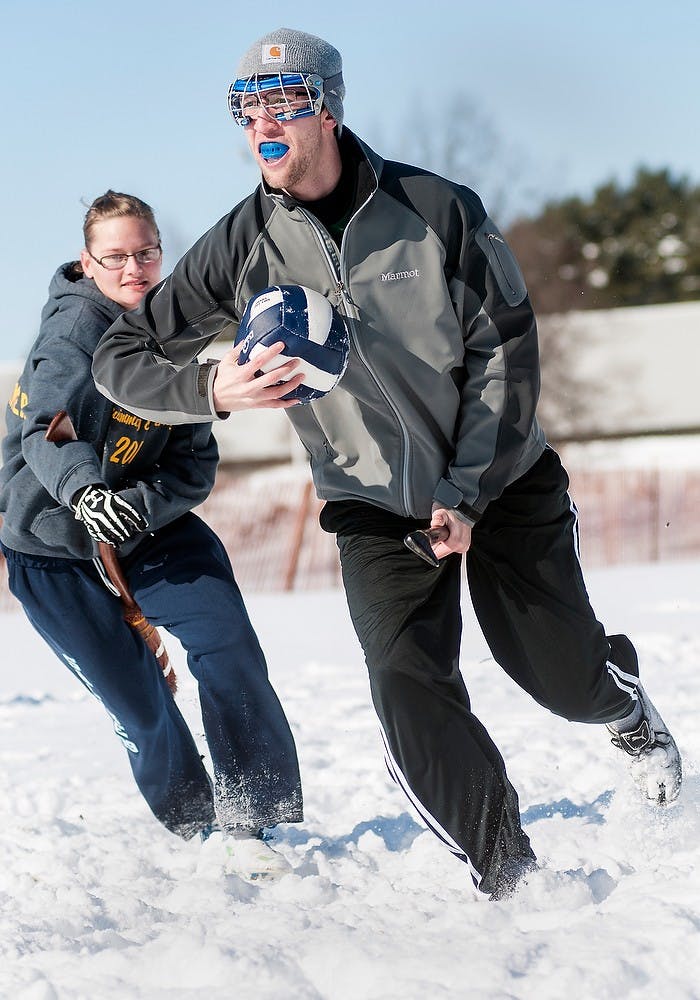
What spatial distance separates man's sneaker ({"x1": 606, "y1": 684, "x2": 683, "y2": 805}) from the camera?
3.90 metres

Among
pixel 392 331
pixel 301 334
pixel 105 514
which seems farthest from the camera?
pixel 105 514

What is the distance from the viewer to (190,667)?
4.07 m

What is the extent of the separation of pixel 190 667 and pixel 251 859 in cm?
69

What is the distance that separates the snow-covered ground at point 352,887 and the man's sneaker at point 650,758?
2.8 inches

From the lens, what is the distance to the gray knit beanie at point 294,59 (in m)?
3.15

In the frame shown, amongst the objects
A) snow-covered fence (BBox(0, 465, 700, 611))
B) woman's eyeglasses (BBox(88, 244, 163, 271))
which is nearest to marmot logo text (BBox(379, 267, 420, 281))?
woman's eyeglasses (BBox(88, 244, 163, 271))

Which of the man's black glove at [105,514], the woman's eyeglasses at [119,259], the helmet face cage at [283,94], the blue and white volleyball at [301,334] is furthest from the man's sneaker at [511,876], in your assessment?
the woman's eyeglasses at [119,259]

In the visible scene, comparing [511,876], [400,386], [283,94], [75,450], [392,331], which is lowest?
[511,876]

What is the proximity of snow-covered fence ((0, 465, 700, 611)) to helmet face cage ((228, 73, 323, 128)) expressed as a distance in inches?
487

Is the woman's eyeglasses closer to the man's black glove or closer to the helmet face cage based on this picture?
the man's black glove

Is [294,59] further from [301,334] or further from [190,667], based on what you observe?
[190,667]

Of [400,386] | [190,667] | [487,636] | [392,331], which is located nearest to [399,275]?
[392,331]

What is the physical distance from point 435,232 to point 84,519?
1.48 meters

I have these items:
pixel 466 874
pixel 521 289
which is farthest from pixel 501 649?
pixel 521 289
